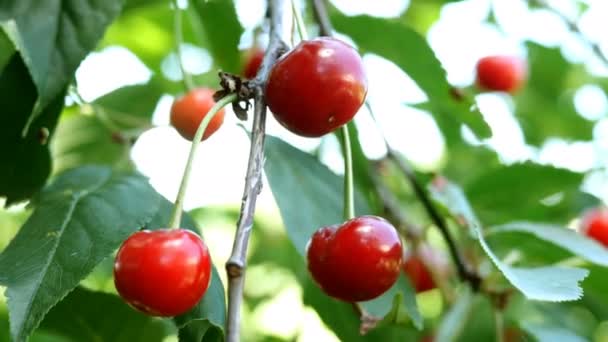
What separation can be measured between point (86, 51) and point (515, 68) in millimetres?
1691

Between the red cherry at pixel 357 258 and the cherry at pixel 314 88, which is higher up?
the cherry at pixel 314 88

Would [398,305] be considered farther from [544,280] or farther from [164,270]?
[164,270]

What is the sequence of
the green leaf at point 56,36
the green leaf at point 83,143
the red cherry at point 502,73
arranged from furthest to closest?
the red cherry at point 502,73, the green leaf at point 83,143, the green leaf at point 56,36

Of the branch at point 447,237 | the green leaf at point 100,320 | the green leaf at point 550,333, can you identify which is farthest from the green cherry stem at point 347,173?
the green leaf at point 550,333

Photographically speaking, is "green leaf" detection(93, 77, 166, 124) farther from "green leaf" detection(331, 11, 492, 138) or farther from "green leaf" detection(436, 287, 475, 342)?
"green leaf" detection(436, 287, 475, 342)

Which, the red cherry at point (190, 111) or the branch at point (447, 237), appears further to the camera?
the branch at point (447, 237)

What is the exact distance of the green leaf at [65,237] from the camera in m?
0.91

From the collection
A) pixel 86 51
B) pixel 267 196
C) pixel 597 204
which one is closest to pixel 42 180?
pixel 86 51

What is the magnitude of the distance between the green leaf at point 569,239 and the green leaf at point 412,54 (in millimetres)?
177

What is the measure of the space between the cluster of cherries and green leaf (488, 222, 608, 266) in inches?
19.3

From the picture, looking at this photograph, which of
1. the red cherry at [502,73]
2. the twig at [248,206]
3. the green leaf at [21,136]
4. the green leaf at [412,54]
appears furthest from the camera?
the red cherry at [502,73]

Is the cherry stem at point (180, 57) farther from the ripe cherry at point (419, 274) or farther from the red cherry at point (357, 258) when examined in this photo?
the ripe cherry at point (419, 274)

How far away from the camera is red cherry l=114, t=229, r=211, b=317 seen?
2.72ft

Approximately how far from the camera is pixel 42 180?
4.20ft
